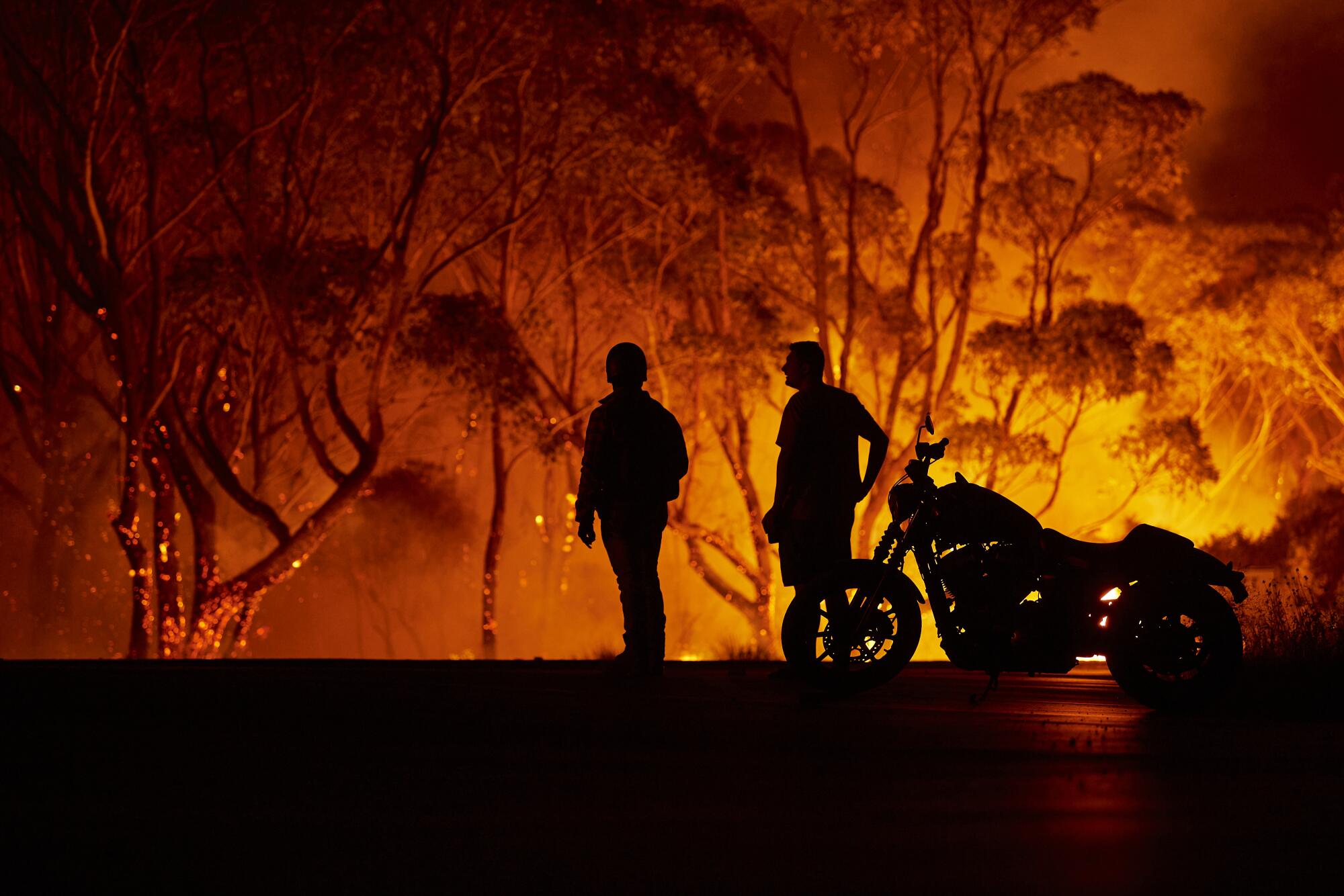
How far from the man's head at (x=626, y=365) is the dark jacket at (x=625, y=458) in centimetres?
8

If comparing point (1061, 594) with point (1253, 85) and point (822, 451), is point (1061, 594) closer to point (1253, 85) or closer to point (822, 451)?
point (822, 451)

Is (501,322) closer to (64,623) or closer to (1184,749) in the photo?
(64,623)

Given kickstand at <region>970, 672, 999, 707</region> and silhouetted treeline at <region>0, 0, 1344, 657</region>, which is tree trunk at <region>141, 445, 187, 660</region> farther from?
kickstand at <region>970, 672, 999, 707</region>

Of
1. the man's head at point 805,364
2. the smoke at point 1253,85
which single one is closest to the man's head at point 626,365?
the man's head at point 805,364

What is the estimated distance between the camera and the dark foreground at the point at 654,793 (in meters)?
3.55

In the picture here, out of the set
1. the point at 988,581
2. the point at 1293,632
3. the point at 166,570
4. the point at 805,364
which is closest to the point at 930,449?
the point at 988,581

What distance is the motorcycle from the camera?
679 centimetres

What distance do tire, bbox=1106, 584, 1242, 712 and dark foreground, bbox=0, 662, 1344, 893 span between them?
14cm

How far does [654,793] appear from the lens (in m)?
4.65

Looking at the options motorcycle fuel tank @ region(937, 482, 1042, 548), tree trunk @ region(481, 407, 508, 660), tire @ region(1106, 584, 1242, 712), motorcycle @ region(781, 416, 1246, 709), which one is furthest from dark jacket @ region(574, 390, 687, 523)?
tree trunk @ region(481, 407, 508, 660)

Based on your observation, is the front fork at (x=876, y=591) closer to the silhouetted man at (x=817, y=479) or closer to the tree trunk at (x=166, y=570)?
the silhouetted man at (x=817, y=479)

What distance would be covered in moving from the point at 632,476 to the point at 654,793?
4.04 meters

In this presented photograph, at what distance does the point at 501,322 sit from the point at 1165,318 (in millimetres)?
20229

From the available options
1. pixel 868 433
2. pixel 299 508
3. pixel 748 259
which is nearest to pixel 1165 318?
pixel 748 259
